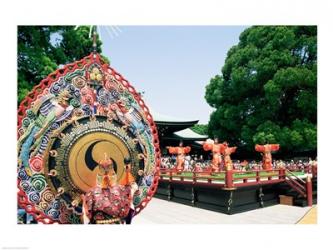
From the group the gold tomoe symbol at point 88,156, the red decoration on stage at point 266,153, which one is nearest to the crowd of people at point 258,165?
the red decoration on stage at point 266,153

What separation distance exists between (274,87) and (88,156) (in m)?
8.05

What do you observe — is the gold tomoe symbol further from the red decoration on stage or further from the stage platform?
the red decoration on stage

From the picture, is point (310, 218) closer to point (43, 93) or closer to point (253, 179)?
point (253, 179)

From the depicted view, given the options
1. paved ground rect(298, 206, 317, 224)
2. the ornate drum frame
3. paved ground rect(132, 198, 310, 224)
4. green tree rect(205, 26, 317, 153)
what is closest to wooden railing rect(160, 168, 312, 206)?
paved ground rect(132, 198, 310, 224)

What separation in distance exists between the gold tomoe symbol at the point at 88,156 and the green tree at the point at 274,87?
294 inches

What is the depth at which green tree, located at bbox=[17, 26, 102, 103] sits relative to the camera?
7.26 metres

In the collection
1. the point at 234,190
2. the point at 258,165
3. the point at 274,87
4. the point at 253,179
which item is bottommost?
the point at 234,190

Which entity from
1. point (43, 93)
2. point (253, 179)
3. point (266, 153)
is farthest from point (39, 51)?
point (266, 153)

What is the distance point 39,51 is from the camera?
7.57 m

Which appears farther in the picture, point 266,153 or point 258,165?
point 258,165

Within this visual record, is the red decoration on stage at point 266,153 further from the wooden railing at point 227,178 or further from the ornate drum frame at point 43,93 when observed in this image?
the ornate drum frame at point 43,93

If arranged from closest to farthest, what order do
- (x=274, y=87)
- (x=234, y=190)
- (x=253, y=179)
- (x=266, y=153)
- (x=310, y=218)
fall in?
(x=310, y=218) → (x=234, y=190) → (x=253, y=179) → (x=266, y=153) → (x=274, y=87)

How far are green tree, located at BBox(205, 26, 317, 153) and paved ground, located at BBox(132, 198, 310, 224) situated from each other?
3.38 meters

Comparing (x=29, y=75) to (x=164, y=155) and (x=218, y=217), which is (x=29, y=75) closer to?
(x=218, y=217)
